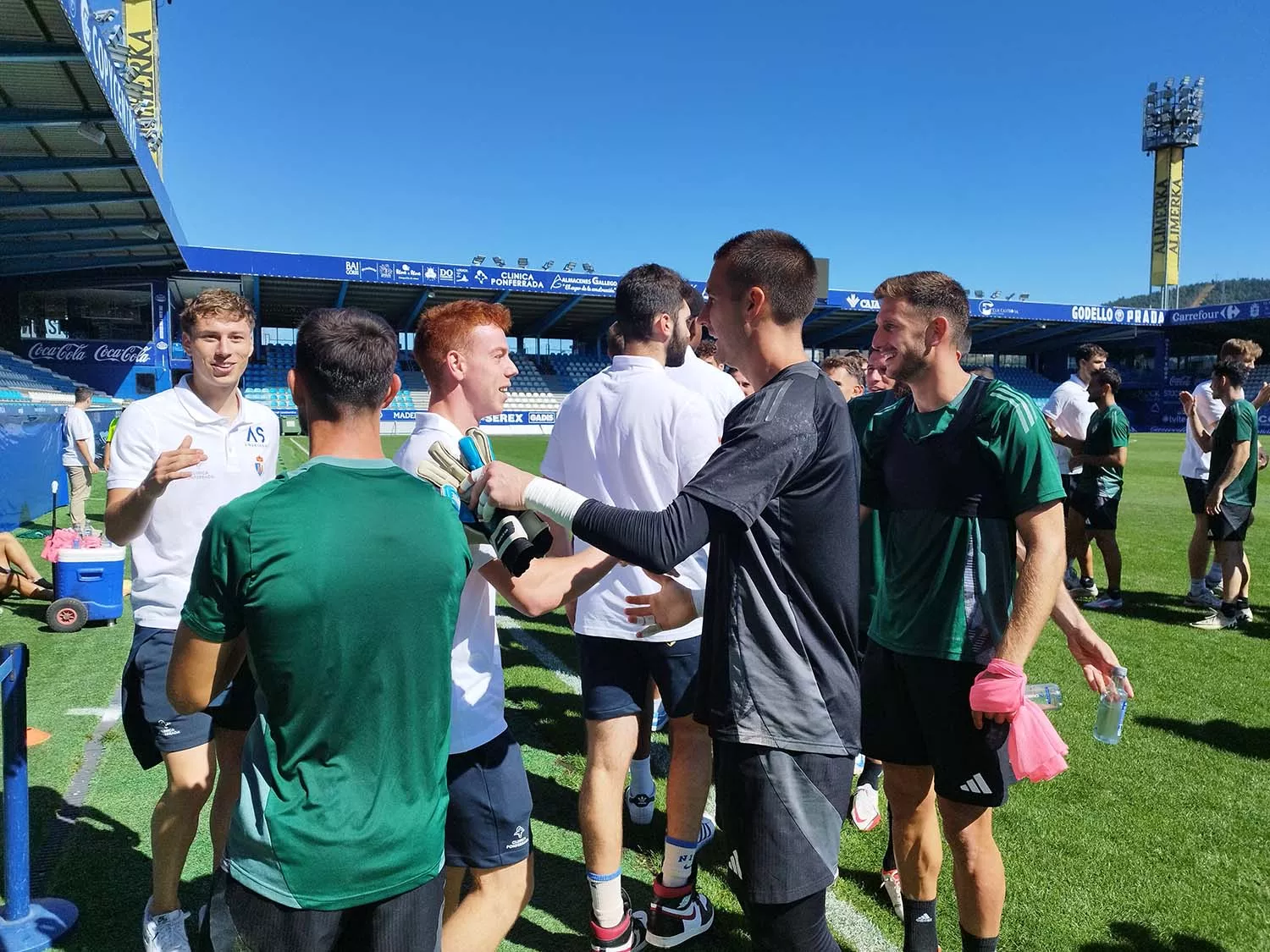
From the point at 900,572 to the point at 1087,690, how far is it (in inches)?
164

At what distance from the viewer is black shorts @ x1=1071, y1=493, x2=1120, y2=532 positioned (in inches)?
306

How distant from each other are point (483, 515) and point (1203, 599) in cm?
862

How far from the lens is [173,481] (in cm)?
276

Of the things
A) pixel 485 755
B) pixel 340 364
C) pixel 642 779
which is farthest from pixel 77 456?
pixel 340 364

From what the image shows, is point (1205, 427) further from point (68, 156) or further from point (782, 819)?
point (68, 156)

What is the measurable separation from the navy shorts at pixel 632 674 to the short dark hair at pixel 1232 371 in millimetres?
6349

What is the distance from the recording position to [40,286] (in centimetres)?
3225

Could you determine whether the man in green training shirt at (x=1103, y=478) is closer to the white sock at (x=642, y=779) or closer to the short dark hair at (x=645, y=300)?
the white sock at (x=642, y=779)

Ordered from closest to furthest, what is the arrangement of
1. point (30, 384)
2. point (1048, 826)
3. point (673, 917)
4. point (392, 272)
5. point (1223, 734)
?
point (673, 917), point (1048, 826), point (1223, 734), point (30, 384), point (392, 272)

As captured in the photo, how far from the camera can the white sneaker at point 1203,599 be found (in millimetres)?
7859

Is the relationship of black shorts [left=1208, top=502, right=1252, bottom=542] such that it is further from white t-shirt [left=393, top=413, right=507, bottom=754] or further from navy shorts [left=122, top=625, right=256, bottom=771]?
navy shorts [left=122, top=625, right=256, bottom=771]

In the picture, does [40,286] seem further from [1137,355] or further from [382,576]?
[1137,355]

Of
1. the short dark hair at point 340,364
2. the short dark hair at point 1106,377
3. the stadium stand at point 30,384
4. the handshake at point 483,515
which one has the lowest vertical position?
the handshake at point 483,515

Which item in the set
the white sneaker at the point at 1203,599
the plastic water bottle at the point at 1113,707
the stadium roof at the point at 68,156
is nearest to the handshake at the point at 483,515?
the plastic water bottle at the point at 1113,707
